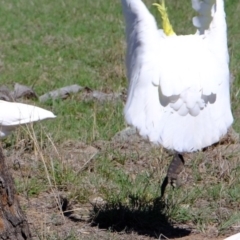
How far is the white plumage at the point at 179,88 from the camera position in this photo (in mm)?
5195

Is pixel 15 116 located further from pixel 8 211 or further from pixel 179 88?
pixel 8 211

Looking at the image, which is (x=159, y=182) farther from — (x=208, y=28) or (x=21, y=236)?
(x=21, y=236)

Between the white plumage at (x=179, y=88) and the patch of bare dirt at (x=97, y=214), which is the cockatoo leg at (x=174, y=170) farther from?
the white plumage at (x=179, y=88)

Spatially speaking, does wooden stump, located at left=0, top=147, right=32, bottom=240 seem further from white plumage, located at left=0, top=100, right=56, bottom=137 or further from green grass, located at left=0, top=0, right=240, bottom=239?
white plumage, located at left=0, top=100, right=56, bottom=137

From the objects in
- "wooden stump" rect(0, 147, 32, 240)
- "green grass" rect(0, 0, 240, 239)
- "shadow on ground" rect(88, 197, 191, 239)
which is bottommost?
"shadow on ground" rect(88, 197, 191, 239)

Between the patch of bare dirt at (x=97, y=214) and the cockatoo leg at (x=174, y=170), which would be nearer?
the patch of bare dirt at (x=97, y=214)

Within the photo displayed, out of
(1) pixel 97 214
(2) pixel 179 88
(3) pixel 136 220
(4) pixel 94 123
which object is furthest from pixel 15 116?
(4) pixel 94 123

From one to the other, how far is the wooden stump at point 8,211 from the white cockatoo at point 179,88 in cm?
116

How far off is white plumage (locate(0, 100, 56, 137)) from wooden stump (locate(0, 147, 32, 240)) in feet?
5.01

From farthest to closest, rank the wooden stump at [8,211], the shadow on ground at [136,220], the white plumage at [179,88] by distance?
the shadow on ground at [136,220]
the white plumage at [179,88]
the wooden stump at [8,211]

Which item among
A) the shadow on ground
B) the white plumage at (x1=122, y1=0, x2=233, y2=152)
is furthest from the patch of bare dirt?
the white plumage at (x1=122, y1=0, x2=233, y2=152)

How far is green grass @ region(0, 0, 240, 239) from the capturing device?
587 cm

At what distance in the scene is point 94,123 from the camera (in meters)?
7.34

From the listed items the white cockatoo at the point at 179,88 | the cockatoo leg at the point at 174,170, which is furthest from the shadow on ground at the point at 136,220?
the white cockatoo at the point at 179,88
